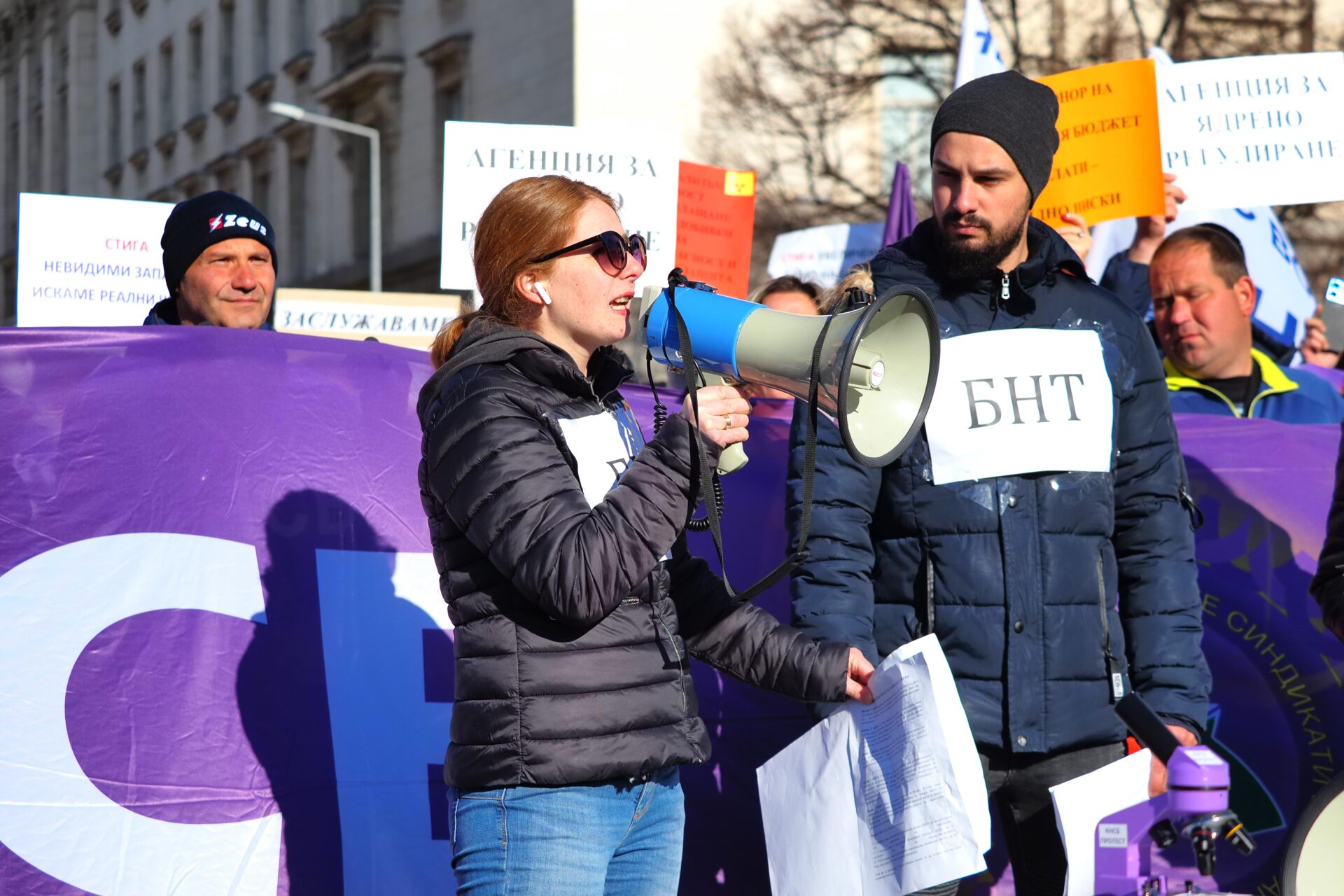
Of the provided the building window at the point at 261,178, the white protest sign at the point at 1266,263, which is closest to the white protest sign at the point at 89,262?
the white protest sign at the point at 1266,263

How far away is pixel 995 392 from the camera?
321cm

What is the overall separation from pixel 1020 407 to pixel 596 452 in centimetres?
94

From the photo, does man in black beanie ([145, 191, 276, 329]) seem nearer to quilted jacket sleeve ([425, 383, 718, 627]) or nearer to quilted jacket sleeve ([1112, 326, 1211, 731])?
quilted jacket sleeve ([425, 383, 718, 627])

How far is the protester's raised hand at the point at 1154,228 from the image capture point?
204 inches

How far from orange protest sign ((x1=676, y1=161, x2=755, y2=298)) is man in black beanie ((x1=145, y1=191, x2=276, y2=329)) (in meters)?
1.84

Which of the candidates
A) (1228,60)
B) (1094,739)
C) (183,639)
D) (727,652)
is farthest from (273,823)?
(1228,60)

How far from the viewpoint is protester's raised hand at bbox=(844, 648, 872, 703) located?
2.90 meters

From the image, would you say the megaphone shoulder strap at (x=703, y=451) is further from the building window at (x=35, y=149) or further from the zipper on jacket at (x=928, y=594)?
the building window at (x=35, y=149)

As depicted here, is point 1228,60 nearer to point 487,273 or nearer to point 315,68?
point 487,273

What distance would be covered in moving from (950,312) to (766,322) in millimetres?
783

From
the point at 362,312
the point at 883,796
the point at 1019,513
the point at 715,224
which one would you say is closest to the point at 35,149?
the point at 362,312

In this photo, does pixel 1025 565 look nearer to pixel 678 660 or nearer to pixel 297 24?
pixel 678 660

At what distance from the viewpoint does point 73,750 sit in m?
3.56

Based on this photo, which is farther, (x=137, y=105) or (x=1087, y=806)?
(x=137, y=105)
